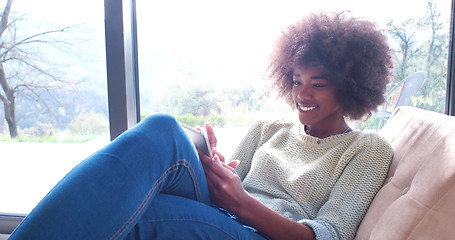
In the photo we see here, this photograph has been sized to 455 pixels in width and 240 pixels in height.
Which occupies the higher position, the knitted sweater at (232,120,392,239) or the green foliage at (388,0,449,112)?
the green foliage at (388,0,449,112)

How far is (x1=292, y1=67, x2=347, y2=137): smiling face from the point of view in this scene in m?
1.31

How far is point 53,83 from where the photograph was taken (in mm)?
1978

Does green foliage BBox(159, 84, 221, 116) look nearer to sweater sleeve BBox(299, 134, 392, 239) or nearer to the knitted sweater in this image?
the knitted sweater

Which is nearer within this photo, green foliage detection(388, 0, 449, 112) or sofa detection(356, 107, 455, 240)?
sofa detection(356, 107, 455, 240)

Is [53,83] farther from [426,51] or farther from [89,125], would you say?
[426,51]

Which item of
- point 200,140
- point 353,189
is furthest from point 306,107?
point 200,140

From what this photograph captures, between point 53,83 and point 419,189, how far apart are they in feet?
6.08

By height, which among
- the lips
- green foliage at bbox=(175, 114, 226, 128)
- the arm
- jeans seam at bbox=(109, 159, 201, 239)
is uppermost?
the lips

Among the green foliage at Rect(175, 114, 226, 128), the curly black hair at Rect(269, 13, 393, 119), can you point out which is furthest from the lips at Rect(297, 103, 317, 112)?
the green foliage at Rect(175, 114, 226, 128)

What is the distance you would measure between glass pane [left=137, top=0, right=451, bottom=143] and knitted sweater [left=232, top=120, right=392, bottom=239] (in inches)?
21.3

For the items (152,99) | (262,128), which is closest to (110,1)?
(152,99)

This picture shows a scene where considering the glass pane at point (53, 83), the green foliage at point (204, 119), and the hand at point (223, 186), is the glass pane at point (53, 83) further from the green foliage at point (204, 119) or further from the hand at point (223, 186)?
the hand at point (223, 186)

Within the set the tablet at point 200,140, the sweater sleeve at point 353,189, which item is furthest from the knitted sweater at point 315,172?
the tablet at point 200,140

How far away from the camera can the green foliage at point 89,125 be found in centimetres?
199
